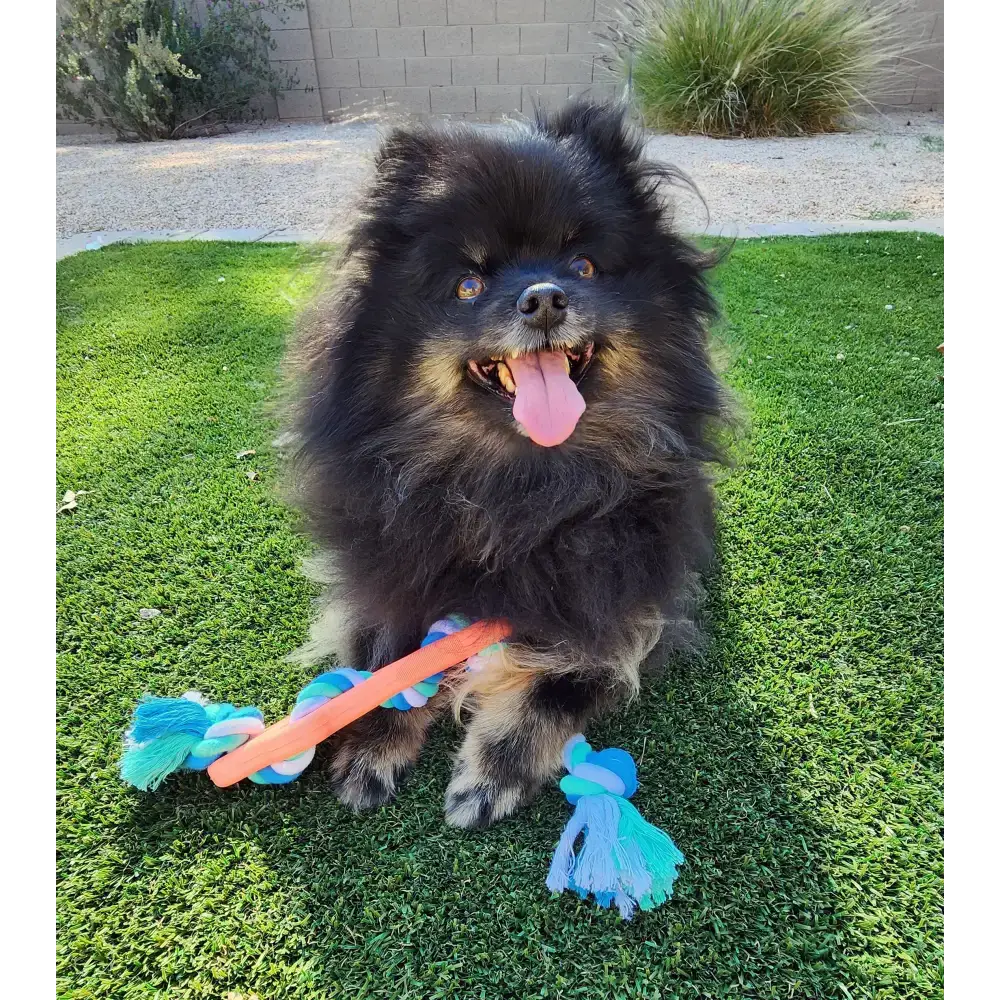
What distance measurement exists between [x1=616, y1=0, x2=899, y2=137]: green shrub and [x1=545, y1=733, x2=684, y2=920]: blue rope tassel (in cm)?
945

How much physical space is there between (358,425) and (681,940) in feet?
4.64

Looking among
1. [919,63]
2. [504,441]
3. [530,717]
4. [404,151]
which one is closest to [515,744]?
[530,717]

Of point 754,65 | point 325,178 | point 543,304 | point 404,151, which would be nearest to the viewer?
point 543,304

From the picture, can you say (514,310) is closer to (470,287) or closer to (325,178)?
(470,287)

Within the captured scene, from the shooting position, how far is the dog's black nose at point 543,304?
1.62m

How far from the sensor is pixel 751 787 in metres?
1.79

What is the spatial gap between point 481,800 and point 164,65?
1111cm

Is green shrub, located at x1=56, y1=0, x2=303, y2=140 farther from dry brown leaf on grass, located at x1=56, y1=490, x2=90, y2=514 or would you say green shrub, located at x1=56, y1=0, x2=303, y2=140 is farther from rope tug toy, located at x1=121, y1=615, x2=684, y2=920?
rope tug toy, located at x1=121, y1=615, x2=684, y2=920

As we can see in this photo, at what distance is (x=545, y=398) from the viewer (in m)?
1.76

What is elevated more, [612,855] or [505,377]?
[505,377]

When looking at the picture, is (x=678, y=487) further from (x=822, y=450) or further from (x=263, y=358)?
(x=263, y=358)

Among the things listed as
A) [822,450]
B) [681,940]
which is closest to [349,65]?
[822,450]

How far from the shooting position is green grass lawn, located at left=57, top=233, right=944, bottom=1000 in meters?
1.43

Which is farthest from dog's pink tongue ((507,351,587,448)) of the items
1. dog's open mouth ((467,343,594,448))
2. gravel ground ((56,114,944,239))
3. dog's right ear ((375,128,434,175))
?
gravel ground ((56,114,944,239))
